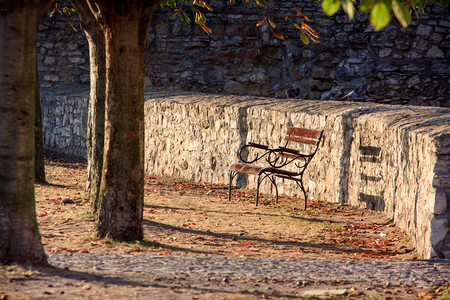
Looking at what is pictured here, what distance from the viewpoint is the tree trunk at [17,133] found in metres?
3.81

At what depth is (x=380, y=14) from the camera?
250 centimetres

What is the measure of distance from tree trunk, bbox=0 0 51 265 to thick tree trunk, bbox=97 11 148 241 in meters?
1.20

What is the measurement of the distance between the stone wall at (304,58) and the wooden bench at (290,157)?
5524mm

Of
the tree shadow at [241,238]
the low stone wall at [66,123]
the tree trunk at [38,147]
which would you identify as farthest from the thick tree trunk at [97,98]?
the low stone wall at [66,123]

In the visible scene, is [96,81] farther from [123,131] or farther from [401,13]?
[401,13]

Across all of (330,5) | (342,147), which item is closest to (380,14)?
(330,5)

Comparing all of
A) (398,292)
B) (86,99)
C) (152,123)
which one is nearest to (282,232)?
(398,292)

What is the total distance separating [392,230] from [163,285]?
325 cm

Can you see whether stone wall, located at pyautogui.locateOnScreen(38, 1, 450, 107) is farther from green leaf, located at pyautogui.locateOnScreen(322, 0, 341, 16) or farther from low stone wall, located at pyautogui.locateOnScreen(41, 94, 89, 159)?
green leaf, located at pyautogui.locateOnScreen(322, 0, 341, 16)

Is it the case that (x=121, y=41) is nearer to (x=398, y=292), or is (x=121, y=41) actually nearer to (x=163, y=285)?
(x=163, y=285)

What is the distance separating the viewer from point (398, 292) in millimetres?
3973

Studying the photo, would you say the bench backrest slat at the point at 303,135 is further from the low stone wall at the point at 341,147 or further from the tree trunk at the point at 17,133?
the tree trunk at the point at 17,133

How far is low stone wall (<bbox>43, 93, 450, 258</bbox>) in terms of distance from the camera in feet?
16.7

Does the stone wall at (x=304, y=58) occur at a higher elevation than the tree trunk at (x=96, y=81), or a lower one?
higher
